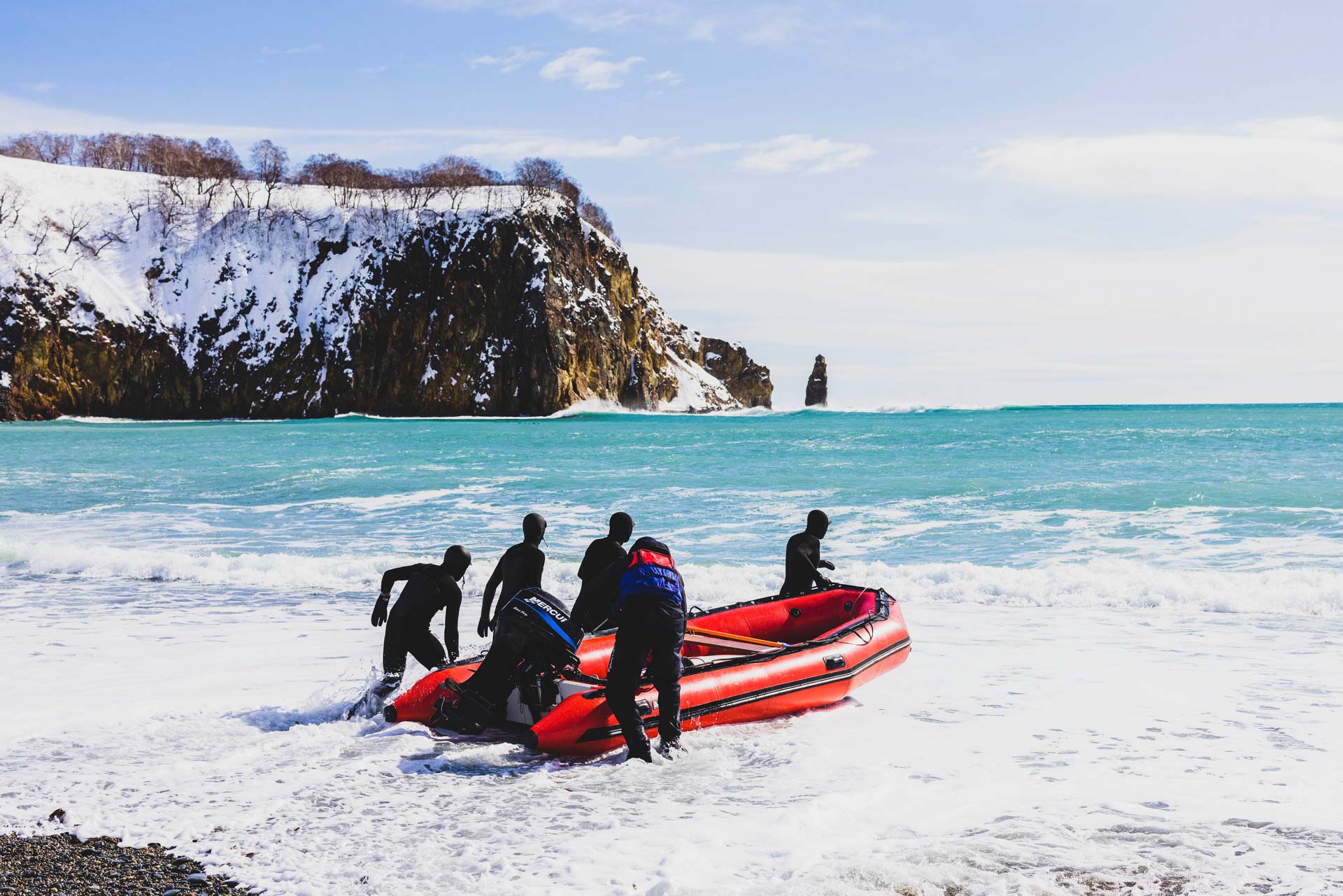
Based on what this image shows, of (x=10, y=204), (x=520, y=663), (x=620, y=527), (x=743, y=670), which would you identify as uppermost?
(x=10, y=204)

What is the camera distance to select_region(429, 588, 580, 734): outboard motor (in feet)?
20.6

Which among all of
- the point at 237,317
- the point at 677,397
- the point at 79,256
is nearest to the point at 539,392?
the point at 677,397

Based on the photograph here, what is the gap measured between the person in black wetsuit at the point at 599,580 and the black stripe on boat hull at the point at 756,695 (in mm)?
693

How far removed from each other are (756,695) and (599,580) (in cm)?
151

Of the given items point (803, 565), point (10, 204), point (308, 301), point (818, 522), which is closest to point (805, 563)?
point (803, 565)

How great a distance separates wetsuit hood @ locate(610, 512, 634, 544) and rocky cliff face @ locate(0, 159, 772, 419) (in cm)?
8178

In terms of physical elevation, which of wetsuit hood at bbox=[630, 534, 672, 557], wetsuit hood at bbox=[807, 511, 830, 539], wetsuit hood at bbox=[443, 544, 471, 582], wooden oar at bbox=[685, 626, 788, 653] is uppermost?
wetsuit hood at bbox=[630, 534, 672, 557]

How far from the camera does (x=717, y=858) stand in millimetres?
4574

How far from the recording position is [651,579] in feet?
19.9

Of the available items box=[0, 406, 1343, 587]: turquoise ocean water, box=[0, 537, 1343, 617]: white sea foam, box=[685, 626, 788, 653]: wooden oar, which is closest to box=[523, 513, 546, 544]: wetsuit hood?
box=[685, 626, 788, 653]: wooden oar

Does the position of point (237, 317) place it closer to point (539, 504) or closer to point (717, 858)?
point (539, 504)

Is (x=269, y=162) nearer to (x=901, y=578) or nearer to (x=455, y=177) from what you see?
(x=455, y=177)

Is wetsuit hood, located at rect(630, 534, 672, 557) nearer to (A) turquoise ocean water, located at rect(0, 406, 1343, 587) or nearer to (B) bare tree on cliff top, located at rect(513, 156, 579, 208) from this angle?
(A) turquoise ocean water, located at rect(0, 406, 1343, 587)

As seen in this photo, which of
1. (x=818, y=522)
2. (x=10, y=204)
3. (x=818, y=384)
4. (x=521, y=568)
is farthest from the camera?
(x=818, y=384)
